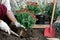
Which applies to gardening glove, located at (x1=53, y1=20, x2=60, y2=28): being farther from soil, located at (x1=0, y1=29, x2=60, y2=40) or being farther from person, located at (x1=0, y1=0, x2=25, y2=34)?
person, located at (x1=0, y1=0, x2=25, y2=34)

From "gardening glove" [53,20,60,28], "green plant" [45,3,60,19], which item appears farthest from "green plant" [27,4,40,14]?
"gardening glove" [53,20,60,28]

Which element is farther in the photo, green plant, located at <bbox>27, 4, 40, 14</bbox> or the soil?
green plant, located at <bbox>27, 4, 40, 14</bbox>

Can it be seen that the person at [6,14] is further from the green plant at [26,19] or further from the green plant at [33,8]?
the green plant at [33,8]

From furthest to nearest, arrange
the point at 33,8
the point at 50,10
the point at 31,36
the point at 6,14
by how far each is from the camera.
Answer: the point at 50,10 < the point at 33,8 < the point at 6,14 < the point at 31,36

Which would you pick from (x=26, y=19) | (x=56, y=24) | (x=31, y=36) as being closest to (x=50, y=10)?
(x=56, y=24)

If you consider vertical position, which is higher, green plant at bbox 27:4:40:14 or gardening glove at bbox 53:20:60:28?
green plant at bbox 27:4:40:14

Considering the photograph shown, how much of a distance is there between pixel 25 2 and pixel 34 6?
0.64ft

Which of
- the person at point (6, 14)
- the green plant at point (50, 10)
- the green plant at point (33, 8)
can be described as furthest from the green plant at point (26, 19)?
the green plant at point (50, 10)

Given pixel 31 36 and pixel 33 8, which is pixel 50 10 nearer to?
pixel 33 8

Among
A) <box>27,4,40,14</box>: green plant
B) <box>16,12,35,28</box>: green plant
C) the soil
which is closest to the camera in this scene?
the soil

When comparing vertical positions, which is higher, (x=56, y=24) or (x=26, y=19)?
(x=26, y=19)

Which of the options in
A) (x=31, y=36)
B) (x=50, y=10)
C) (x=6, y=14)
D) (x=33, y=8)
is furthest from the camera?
(x=50, y=10)

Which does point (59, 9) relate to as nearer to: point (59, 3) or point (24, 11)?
point (59, 3)

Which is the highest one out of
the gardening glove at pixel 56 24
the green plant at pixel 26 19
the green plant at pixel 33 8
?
the green plant at pixel 33 8
